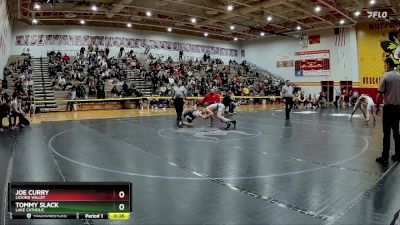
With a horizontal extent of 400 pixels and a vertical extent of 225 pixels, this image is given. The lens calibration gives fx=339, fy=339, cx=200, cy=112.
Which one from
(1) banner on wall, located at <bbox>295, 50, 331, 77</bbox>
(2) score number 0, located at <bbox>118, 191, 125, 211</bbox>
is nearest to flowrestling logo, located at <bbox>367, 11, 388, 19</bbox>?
(1) banner on wall, located at <bbox>295, 50, 331, 77</bbox>

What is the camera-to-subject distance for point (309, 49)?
32969 mm

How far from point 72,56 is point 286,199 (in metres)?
27.6

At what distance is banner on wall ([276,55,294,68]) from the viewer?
113 ft

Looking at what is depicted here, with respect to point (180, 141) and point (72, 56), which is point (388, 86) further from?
point (72, 56)

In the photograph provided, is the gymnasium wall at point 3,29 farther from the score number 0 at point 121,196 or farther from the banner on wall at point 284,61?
the banner on wall at point 284,61

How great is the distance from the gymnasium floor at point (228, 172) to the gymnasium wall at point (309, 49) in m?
22.1

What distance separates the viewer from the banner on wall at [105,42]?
2770 cm

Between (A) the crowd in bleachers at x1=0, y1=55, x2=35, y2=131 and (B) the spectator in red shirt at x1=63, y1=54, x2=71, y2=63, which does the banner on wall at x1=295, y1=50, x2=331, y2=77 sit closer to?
(B) the spectator in red shirt at x1=63, y1=54, x2=71, y2=63

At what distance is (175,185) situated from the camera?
4.73m

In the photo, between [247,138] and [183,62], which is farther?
[183,62]

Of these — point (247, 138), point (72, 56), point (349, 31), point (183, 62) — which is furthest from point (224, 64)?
point (247, 138)

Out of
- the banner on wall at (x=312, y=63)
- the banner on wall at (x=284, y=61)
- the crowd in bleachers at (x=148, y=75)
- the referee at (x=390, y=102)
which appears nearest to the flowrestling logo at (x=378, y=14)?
the banner on wall at (x=312, y=63)
